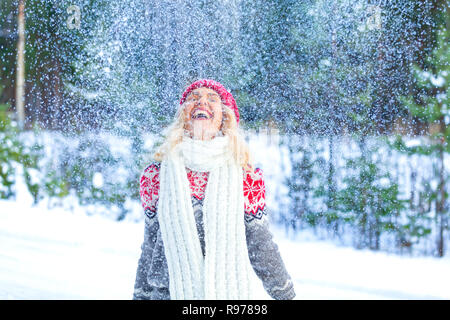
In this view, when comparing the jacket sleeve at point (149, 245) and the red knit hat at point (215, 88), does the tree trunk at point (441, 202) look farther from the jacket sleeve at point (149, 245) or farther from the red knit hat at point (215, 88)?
the jacket sleeve at point (149, 245)

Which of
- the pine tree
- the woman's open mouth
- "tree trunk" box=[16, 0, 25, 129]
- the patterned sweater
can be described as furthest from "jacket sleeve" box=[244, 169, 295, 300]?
"tree trunk" box=[16, 0, 25, 129]

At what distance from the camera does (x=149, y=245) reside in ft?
3.22

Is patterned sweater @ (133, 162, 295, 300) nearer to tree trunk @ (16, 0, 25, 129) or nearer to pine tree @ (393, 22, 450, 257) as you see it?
pine tree @ (393, 22, 450, 257)

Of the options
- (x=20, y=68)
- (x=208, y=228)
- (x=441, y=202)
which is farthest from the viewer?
(x=20, y=68)

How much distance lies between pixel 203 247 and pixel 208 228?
0.06 metres

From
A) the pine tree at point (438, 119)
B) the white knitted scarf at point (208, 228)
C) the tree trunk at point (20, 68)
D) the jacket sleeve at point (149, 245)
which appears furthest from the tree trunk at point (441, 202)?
the tree trunk at point (20, 68)

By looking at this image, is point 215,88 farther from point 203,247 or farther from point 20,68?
point 20,68

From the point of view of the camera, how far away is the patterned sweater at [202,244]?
37.6 inches

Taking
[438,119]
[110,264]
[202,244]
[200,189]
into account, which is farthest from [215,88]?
[438,119]

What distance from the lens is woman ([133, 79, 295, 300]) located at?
92 cm

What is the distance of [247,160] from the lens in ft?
3.18

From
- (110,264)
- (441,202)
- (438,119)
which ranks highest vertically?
(438,119)

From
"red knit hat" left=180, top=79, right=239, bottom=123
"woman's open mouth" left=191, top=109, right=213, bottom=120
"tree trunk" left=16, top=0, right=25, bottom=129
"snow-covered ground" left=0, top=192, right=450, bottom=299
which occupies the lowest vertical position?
"snow-covered ground" left=0, top=192, right=450, bottom=299

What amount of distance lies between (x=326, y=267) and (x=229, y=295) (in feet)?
4.37
